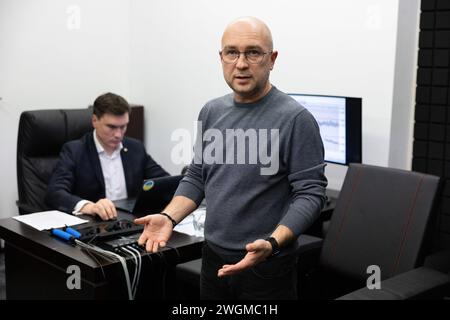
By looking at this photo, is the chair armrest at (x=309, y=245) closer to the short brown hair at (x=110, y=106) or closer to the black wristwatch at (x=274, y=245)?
the black wristwatch at (x=274, y=245)

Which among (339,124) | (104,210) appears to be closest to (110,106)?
(104,210)

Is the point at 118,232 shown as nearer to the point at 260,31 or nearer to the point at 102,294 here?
the point at 102,294

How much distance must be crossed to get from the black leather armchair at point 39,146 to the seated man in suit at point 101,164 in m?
0.21

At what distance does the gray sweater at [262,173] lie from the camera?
1624mm

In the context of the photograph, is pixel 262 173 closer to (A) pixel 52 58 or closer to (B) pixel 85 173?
(B) pixel 85 173

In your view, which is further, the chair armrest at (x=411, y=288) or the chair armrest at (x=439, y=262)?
the chair armrest at (x=439, y=262)

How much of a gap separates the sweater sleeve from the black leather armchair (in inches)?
77.9

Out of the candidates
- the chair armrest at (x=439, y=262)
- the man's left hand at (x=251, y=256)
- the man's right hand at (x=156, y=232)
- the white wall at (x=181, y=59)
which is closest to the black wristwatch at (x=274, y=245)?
the man's left hand at (x=251, y=256)

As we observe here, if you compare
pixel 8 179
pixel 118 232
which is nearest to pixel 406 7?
pixel 118 232

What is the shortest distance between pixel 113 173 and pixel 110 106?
40 centimetres

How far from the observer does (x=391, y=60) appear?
3.00m

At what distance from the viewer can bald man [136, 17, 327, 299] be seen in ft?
5.34

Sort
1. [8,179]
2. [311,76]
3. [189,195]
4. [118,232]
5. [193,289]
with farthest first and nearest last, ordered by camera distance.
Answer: [8,179] < [311,76] < [193,289] < [118,232] < [189,195]
